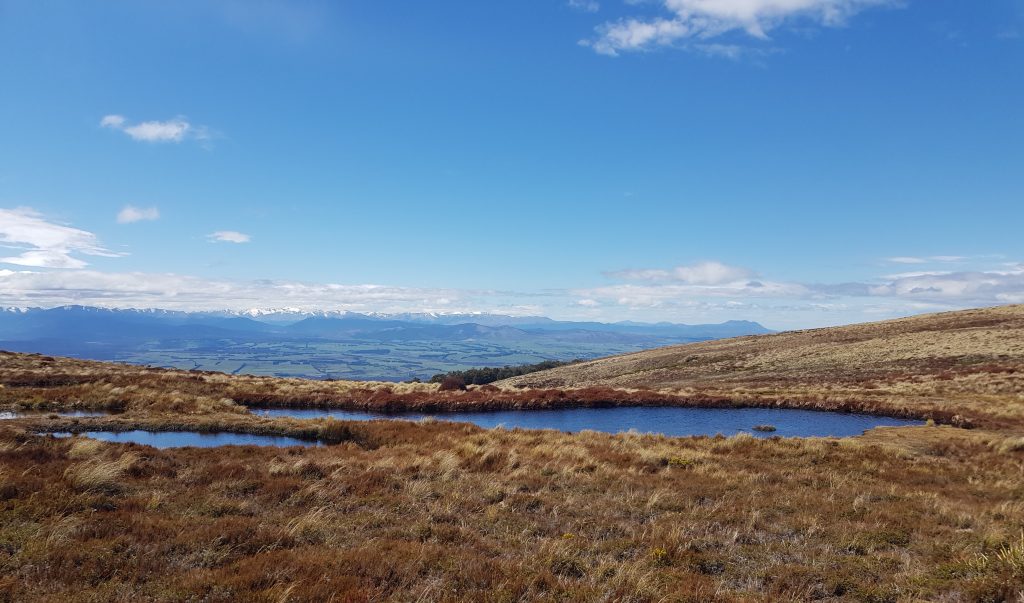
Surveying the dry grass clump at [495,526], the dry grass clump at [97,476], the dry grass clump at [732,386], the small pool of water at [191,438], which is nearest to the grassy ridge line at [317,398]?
the dry grass clump at [732,386]

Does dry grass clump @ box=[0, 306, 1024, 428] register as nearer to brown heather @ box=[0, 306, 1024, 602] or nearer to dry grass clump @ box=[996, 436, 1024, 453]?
brown heather @ box=[0, 306, 1024, 602]

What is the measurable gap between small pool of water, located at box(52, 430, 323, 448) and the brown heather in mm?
849

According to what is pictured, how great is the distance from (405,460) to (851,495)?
599 inches

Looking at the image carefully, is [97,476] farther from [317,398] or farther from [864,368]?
[864,368]

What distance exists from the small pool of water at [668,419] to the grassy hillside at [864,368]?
477 centimetres

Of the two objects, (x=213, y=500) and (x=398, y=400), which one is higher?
(x=213, y=500)

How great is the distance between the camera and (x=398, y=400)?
144 ft

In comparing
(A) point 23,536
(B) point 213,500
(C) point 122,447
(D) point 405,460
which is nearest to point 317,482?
(B) point 213,500

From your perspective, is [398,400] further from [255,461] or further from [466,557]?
[466,557]

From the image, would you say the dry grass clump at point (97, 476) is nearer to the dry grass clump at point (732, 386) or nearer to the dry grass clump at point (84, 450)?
the dry grass clump at point (84, 450)

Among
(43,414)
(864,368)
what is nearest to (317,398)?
(43,414)

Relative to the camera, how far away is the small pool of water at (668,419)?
34.6 m

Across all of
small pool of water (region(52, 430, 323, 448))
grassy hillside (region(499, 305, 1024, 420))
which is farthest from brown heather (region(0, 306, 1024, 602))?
grassy hillside (region(499, 305, 1024, 420))

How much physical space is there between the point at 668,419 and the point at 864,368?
37599 millimetres
